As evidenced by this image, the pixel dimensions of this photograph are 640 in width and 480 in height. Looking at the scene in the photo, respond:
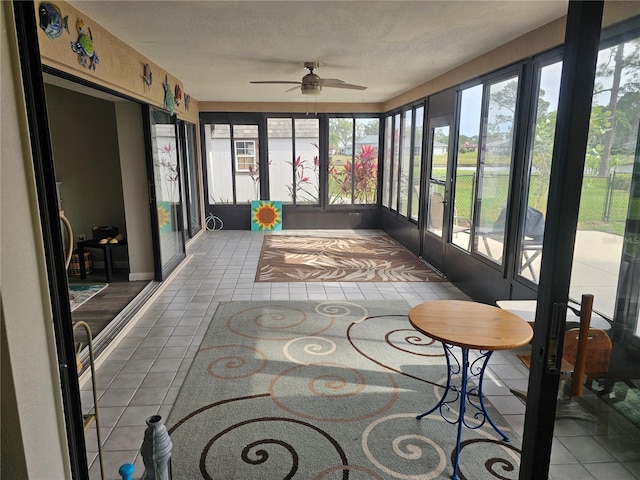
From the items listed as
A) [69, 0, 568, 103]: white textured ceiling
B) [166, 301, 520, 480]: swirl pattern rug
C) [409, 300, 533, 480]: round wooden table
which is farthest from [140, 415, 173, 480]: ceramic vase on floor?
[69, 0, 568, 103]: white textured ceiling

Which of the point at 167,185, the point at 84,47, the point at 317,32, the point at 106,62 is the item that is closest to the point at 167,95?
the point at 167,185

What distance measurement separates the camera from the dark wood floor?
3584 millimetres

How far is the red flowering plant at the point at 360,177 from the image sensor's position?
8.55m

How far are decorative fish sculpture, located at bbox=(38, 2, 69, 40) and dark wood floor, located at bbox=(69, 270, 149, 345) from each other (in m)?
2.11

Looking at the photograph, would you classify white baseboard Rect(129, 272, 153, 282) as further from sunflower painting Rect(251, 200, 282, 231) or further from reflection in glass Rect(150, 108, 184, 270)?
sunflower painting Rect(251, 200, 282, 231)

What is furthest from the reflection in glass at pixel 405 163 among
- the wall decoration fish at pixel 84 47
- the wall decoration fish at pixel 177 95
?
the wall decoration fish at pixel 84 47

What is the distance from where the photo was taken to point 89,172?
16.8 ft

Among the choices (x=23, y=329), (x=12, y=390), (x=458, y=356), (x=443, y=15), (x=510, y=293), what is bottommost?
(x=458, y=356)

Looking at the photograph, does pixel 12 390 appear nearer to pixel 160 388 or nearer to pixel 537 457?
pixel 537 457

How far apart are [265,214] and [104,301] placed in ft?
15.0

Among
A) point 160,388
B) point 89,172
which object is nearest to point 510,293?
point 160,388

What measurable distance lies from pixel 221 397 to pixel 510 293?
8.48 feet

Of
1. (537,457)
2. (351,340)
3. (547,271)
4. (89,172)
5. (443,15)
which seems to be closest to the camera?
(547,271)

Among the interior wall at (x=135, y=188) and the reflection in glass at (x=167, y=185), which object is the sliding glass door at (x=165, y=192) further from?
the interior wall at (x=135, y=188)
